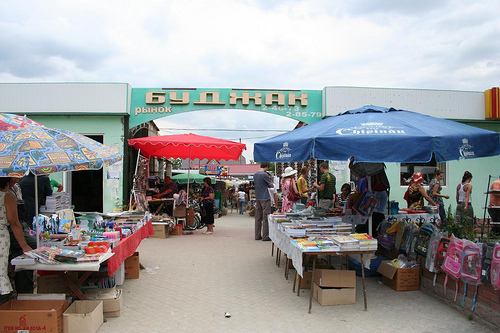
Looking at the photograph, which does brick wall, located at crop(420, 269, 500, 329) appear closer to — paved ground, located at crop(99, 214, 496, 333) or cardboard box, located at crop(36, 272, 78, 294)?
paved ground, located at crop(99, 214, 496, 333)

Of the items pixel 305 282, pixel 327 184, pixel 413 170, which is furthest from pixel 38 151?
pixel 413 170

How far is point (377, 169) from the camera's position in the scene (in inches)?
268

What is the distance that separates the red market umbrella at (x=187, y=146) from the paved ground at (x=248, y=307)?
4.08 metres

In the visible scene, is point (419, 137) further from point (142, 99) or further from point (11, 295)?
point (142, 99)

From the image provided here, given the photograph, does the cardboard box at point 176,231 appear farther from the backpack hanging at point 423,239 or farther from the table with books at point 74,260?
the backpack hanging at point 423,239

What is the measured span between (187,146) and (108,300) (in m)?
7.09

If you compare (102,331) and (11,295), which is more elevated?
(11,295)

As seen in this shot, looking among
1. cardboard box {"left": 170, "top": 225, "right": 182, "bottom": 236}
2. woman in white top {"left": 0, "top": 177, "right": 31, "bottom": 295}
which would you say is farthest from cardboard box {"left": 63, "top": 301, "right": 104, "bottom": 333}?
cardboard box {"left": 170, "top": 225, "right": 182, "bottom": 236}

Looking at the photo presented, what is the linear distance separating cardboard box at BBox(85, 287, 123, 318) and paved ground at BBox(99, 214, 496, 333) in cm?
9

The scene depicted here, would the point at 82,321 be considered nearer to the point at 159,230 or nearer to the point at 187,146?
the point at 159,230

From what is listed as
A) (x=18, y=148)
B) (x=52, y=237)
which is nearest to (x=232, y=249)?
(x=52, y=237)

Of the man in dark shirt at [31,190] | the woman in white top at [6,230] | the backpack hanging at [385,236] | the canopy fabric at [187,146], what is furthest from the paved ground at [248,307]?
the canopy fabric at [187,146]

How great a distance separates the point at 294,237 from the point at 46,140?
3.39m

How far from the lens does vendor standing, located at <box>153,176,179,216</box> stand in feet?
39.6
